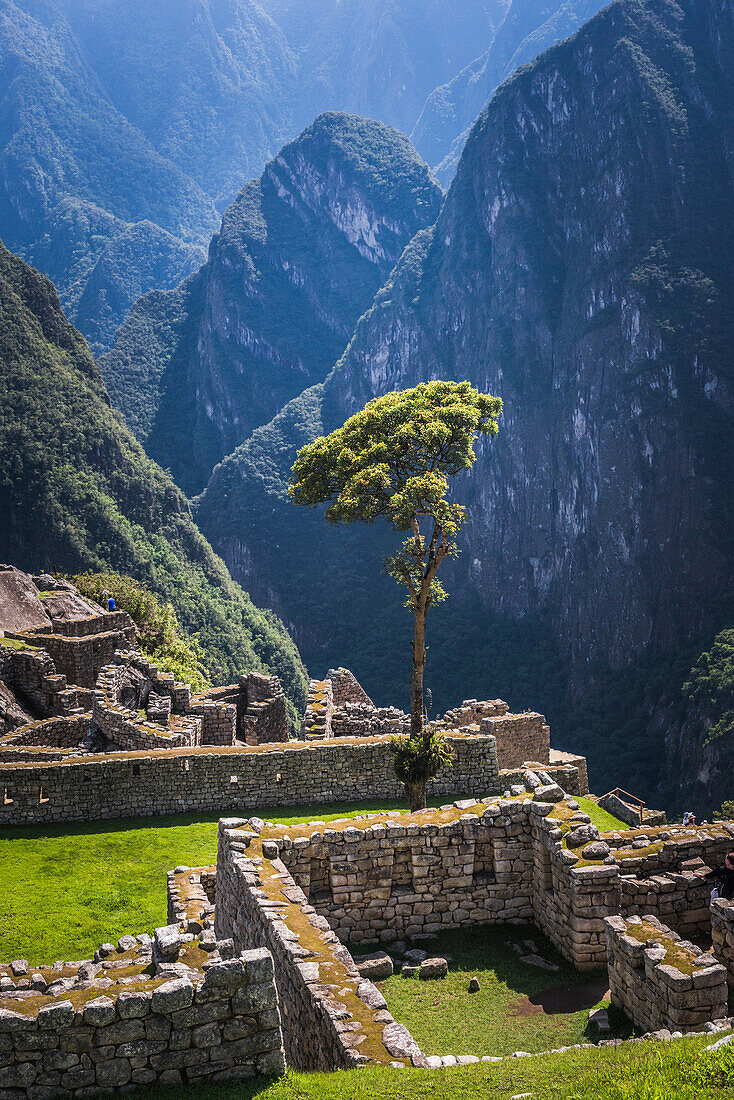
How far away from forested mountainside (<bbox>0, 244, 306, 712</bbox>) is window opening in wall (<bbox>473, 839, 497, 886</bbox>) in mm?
88394

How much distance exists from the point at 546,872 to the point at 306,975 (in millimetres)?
3609

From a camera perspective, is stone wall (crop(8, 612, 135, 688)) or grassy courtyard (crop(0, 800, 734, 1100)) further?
stone wall (crop(8, 612, 135, 688))

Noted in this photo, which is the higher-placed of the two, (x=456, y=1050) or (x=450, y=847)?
(x=450, y=847)

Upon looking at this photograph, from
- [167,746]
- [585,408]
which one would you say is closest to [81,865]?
[167,746]

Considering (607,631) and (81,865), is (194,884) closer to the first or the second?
(81,865)

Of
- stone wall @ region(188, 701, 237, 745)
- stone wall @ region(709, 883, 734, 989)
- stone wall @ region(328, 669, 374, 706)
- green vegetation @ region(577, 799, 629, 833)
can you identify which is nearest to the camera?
stone wall @ region(709, 883, 734, 989)

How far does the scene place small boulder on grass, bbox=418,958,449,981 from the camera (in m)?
8.73

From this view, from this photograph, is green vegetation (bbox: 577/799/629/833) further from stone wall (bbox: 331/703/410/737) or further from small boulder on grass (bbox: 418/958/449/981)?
small boulder on grass (bbox: 418/958/449/981)

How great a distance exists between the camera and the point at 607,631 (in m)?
167

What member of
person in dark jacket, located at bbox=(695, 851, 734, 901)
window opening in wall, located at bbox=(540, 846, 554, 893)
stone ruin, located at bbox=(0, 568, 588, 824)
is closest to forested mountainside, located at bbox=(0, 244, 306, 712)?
stone ruin, located at bbox=(0, 568, 588, 824)

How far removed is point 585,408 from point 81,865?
7346 inches

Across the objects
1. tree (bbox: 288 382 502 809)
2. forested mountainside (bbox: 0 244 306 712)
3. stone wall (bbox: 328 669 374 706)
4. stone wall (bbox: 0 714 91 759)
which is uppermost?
forested mountainside (bbox: 0 244 306 712)

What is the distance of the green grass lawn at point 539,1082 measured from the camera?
508cm

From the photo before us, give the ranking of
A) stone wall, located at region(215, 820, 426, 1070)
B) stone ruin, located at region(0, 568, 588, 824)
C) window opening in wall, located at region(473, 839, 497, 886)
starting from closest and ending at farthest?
stone wall, located at region(215, 820, 426, 1070)
window opening in wall, located at region(473, 839, 497, 886)
stone ruin, located at region(0, 568, 588, 824)
